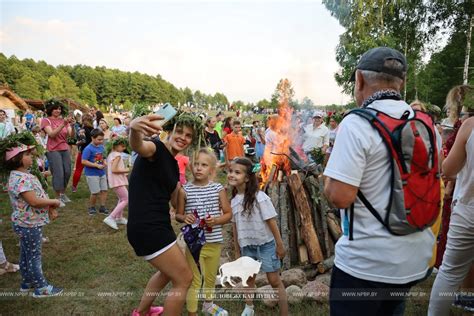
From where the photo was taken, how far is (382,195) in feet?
5.55

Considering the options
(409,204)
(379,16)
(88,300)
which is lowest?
(88,300)

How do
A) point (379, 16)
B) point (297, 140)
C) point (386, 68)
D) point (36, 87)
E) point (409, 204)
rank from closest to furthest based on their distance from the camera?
point (409, 204) → point (386, 68) → point (297, 140) → point (379, 16) → point (36, 87)

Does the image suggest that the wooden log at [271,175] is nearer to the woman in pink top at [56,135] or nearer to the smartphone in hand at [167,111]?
the smartphone in hand at [167,111]

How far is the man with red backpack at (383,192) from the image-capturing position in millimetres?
1663

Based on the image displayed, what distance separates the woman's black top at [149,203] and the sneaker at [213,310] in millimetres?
1158

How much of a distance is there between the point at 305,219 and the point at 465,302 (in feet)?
7.01

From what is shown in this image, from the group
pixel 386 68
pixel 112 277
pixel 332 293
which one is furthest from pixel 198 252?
pixel 386 68

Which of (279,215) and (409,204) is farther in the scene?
(279,215)

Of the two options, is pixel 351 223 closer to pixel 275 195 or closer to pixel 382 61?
pixel 382 61

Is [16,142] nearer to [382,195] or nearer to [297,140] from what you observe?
[382,195]

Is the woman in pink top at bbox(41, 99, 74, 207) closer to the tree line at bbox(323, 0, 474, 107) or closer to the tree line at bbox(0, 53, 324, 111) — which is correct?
the tree line at bbox(323, 0, 474, 107)

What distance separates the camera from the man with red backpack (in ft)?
5.46

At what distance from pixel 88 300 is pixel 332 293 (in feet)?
11.0

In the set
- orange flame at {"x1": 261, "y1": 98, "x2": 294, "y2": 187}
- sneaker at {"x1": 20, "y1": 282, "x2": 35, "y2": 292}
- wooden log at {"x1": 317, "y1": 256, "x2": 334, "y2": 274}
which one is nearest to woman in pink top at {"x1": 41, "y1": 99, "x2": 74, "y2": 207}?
sneaker at {"x1": 20, "y1": 282, "x2": 35, "y2": 292}
